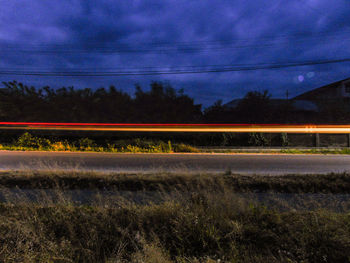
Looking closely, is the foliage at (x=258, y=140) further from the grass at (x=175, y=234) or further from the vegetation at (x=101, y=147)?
the grass at (x=175, y=234)

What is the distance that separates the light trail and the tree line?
1449 mm

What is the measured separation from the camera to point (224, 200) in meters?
4.58

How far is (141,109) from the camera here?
22547mm

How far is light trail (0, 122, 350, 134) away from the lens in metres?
18.9

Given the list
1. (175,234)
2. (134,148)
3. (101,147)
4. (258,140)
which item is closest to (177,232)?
(175,234)

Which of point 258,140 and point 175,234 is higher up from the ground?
point 258,140

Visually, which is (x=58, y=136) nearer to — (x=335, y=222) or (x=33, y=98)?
(x=33, y=98)

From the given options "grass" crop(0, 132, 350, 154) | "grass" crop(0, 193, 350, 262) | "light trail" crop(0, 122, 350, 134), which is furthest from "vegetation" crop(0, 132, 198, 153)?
"grass" crop(0, 193, 350, 262)

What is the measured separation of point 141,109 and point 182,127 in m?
4.76

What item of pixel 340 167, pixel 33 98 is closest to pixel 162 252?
pixel 340 167

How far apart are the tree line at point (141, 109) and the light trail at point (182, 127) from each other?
4.76ft

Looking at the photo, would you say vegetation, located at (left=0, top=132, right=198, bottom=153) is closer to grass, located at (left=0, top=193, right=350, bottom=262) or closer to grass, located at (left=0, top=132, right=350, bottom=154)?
grass, located at (left=0, top=132, right=350, bottom=154)

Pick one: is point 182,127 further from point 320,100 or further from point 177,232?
point 177,232

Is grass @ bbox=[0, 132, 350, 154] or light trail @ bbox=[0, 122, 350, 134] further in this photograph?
light trail @ bbox=[0, 122, 350, 134]
